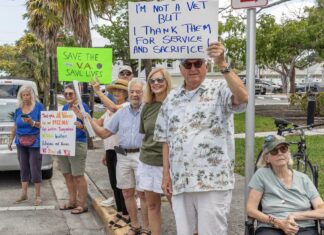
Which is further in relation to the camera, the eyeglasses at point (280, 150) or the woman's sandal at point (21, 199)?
the woman's sandal at point (21, 199)

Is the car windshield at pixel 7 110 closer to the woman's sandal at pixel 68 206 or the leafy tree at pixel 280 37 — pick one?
the woman's sandal at pixel 68 206

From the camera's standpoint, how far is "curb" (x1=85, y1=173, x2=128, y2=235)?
516 cm

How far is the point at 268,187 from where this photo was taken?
366 cm

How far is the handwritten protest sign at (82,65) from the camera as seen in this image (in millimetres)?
5438

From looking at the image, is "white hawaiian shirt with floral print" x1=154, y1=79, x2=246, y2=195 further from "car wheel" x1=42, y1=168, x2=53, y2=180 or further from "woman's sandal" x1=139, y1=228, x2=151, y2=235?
"car wheel" x1=42, y1=168, x2=53, y2=180

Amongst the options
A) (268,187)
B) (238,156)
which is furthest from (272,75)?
(268,187)

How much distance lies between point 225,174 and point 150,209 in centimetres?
131

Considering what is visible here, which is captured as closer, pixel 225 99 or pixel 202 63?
pixel 225 99

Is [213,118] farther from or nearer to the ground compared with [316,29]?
nearer to the ground

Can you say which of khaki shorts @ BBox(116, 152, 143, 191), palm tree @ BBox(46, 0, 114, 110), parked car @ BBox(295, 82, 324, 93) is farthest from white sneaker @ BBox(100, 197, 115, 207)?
parked car @ BBox(295, 82, 324, 93)

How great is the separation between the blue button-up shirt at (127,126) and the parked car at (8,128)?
11.6 feet

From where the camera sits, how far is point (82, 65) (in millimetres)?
5465

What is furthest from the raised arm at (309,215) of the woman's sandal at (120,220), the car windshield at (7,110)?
the car windshield at (7,110)

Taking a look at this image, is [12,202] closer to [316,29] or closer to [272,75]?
[316,29]
